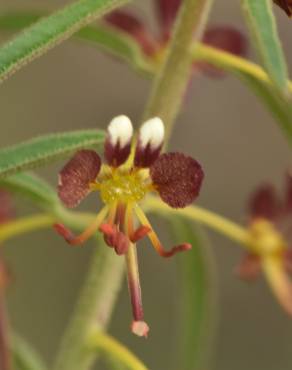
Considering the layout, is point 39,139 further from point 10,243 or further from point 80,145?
point 10,243

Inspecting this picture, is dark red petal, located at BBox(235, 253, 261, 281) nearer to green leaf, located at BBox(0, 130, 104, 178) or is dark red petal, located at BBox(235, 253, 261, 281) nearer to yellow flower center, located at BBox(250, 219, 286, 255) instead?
yellow flower center, located at BBox(250, 219, 286, 255)

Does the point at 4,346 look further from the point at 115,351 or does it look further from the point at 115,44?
the point at 115,44

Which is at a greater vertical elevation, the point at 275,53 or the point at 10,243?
the point at 275,53

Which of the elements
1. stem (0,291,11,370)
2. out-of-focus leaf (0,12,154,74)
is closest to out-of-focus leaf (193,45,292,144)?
out-of-focus leaf (0,12,154,74)

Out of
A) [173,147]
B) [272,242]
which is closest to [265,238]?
[272,242]

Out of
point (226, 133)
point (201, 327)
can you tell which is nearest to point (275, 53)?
point (201, 327)
